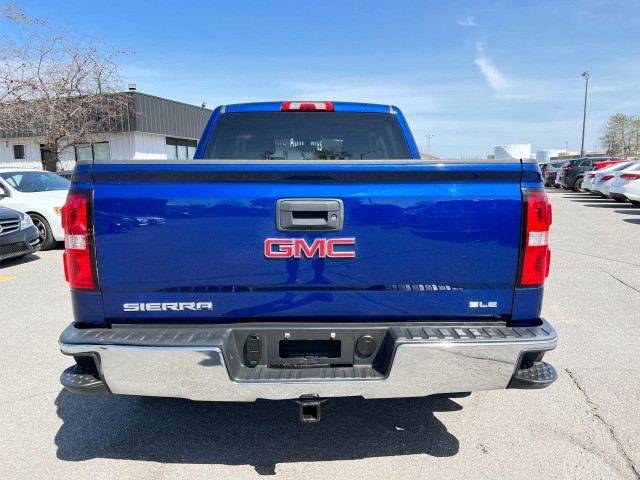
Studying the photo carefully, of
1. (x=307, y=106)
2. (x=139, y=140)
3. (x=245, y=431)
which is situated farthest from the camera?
(x=139, y=140)

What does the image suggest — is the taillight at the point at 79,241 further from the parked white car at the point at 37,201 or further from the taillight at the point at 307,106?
the parked white car at the point at 37,201

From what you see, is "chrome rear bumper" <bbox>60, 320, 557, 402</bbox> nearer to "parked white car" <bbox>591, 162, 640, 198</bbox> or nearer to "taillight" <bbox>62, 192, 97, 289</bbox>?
"taillight" <bbox>62, 192, 97, 289</bbox>

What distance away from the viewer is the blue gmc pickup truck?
2336 millimetres

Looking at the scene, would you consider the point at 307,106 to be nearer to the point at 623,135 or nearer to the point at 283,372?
the point at 283,372

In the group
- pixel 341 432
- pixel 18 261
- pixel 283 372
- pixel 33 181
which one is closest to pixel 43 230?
pixel 18 261

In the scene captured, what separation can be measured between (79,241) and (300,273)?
3.69ft

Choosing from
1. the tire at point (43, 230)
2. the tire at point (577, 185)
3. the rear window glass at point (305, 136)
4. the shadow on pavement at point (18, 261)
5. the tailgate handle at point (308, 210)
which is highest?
the rear window glass at point (305, 136)

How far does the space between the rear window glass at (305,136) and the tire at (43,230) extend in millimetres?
7438

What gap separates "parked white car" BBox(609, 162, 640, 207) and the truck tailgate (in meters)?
16.6

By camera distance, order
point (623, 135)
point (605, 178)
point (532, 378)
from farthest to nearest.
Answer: point (623, 135) → point (605, 178) → point (532, 378)

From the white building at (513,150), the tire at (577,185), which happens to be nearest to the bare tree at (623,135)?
the white building at (513,150)

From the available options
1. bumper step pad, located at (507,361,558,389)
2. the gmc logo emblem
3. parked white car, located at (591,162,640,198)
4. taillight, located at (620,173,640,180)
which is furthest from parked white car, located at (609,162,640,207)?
the gmc logo emblem

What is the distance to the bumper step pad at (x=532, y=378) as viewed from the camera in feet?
8.12

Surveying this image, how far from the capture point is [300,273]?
A: 7.79ft
